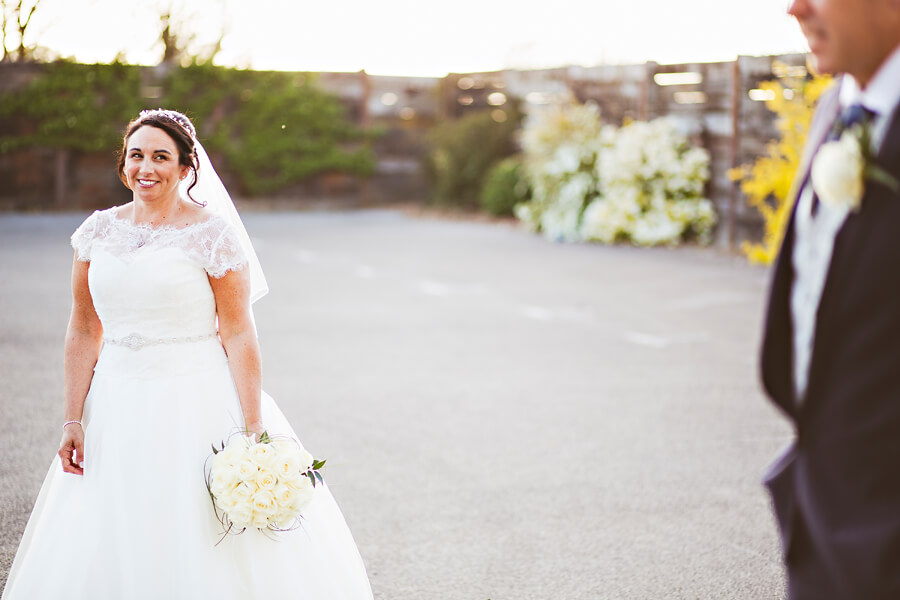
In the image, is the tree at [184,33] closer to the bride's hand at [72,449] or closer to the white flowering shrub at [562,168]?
the white flowering shrub at [562,168]

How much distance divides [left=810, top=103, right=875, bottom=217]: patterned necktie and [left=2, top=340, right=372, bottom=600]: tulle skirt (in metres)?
1.87

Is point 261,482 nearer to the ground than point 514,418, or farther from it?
farther from it

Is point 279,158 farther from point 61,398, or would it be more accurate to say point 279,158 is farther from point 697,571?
point 697,571

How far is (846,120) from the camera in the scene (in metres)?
1.89

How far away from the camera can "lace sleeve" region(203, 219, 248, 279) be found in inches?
122

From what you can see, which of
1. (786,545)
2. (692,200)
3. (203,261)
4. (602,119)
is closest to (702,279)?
(692,200)

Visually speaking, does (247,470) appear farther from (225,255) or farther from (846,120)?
(846,120)

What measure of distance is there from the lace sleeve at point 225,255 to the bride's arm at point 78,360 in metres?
0.42

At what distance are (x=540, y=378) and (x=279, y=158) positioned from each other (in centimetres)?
1417

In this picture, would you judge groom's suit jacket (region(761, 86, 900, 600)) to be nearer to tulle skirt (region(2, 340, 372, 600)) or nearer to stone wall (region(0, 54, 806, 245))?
tulle skirt (region(2, 340, 372, 600))

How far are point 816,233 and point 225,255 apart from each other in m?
1.82

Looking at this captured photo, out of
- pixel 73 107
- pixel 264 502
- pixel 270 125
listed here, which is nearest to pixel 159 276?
pixel 264 502

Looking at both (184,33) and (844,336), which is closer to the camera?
(844,336)

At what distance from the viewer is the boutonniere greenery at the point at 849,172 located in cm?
171
